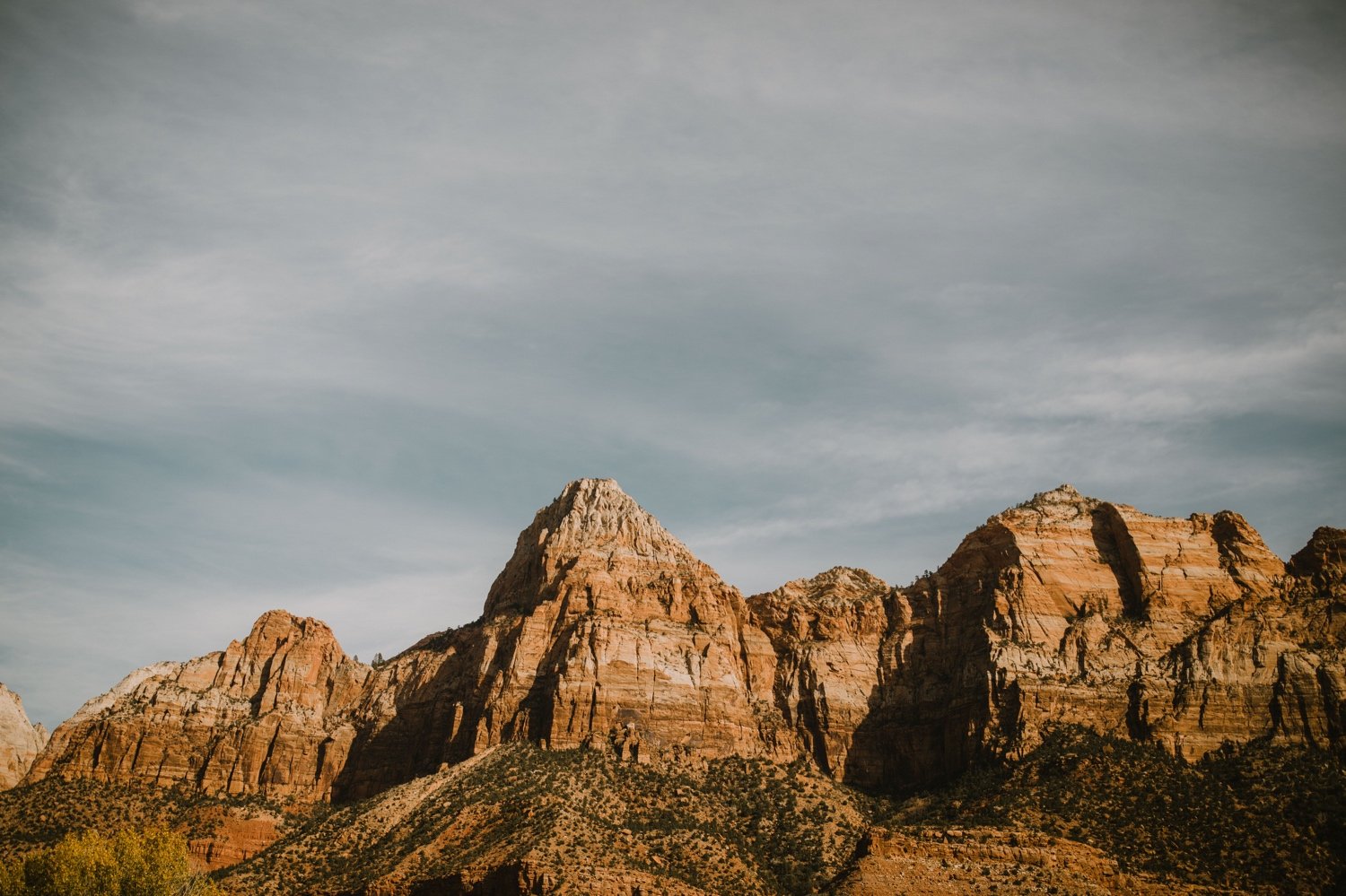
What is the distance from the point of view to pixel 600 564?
485 ft

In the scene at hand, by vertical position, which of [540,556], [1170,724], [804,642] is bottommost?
[1170,724]

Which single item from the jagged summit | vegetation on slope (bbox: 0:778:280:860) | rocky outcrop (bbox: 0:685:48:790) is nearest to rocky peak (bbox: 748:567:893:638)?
the jagged summit

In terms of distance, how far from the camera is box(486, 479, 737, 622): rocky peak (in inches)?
5659

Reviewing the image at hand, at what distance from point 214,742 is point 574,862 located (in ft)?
217

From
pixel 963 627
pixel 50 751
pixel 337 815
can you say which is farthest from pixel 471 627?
Result: pixel 963 627

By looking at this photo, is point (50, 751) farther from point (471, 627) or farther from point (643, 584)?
Answer: point (643, 584)

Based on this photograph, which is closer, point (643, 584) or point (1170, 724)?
point (1170, 724)

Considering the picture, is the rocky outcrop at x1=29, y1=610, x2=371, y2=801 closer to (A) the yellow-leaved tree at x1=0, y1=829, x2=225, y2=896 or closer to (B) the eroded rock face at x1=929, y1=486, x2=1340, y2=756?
(A) the yellow-leaved tree at x1=0, y1=829, x2=225, y2=896

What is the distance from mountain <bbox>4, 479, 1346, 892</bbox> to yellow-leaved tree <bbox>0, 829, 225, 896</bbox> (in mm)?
20389

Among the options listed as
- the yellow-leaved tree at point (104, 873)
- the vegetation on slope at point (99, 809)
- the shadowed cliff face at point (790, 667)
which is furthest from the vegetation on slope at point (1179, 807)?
the vegetation on slope at point (99, 809)

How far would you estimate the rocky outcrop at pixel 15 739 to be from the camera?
154 metres

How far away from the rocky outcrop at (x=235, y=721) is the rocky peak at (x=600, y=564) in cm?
2422

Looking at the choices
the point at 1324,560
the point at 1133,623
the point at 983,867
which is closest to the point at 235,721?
the point at 983,867

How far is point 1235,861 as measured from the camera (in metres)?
92.1
